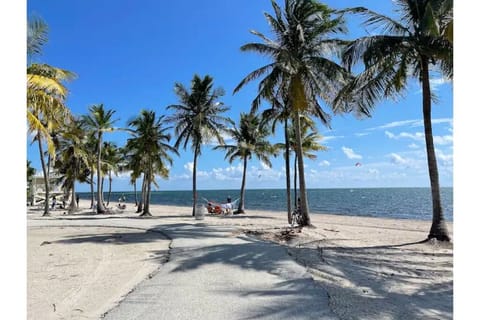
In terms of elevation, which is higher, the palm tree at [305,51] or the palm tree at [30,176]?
the palm tree at [305,51]

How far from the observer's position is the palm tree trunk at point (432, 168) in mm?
10078

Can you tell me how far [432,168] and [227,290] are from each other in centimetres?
845

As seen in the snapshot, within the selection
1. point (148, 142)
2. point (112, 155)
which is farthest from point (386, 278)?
point (112, 155)

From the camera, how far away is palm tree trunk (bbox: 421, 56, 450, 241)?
33.1 feet

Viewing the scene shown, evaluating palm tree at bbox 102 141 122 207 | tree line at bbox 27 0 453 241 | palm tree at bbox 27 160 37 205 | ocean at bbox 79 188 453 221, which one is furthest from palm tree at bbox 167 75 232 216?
palm tree at bbox 27 160 37 205

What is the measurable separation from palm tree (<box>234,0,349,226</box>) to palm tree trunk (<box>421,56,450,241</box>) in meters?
3.17

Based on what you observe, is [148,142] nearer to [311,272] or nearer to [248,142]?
[248,142]

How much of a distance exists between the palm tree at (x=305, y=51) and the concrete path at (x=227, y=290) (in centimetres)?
746

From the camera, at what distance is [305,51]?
538 inches

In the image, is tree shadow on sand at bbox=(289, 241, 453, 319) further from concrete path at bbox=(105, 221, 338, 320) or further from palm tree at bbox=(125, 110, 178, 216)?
palm tree at bbox=(125, 110, 178, 216)

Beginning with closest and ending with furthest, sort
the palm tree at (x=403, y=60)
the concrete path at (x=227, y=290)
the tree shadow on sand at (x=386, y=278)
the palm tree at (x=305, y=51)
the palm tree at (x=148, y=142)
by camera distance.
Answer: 1. the concrete path at (x=227, y=290)
2. the tree shadow on sand at (x=386, y=278)
3. the palm tree at (x=403, y=60)
4. the palm tree at (x=305, y=51)
5. the palm tree at (x=148, y=142)

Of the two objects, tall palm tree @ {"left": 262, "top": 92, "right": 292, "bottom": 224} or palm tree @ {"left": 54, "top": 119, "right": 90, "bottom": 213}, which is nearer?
tall palm tree @ {"left": 262, "top": 92, "right": 292, "bottom": 224}

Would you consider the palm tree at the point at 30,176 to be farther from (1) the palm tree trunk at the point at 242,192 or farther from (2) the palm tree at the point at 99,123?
(1) the palm tree trunk at the point at 242,192

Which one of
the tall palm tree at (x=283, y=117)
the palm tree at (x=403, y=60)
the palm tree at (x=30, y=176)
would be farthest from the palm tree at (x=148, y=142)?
the palm tree at (x=30, y=176)
